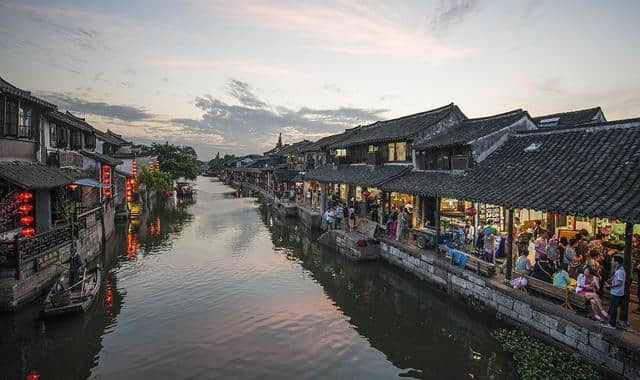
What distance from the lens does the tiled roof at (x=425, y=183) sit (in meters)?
17.4

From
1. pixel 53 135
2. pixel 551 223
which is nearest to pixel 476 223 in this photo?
pixel 551 223

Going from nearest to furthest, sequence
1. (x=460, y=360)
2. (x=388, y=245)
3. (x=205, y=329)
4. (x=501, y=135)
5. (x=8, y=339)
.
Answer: (x=460, y=360) < (x=8, y=339) < (x=205, y=329) < (x=501, y=135) < (x=388, y=245)

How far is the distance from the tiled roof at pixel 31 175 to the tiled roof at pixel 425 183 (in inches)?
719

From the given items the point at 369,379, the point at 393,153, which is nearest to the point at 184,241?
the point at 393,153

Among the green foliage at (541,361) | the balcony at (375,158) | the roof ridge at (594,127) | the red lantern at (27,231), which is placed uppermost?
the roof ridge at (594,127)

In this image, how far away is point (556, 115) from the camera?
2673 centimetres

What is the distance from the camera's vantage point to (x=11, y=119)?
54.0ft

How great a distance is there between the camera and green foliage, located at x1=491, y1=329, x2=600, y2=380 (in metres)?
9.40

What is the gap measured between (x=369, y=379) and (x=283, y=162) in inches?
2292

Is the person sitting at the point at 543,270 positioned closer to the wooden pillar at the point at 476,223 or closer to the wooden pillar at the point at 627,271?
the wooden pillar at the point at 627,271

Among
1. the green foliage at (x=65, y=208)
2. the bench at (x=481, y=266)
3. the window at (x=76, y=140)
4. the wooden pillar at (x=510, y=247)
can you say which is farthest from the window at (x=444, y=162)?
the window at (x=76, y=140)

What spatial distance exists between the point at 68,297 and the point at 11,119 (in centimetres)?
989

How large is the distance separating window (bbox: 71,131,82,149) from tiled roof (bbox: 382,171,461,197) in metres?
22.3

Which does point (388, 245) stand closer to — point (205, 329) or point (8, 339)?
point (205, 329)
